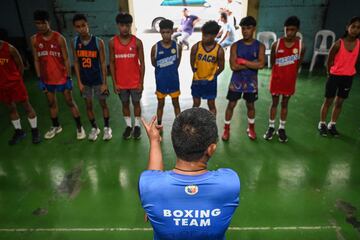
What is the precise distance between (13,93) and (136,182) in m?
2.52

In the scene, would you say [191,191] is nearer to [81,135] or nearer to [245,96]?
[245,96]

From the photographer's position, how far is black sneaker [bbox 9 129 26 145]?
16.4ft

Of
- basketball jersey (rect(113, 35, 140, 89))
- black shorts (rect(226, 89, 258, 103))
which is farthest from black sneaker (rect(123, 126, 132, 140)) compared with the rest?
black shorts (rect(226, 89, 258, 103))

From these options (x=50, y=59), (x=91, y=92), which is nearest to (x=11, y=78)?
(x=50, y=59)

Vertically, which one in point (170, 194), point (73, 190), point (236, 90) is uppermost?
point (170, 194)

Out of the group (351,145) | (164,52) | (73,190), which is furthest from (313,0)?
(73,190)

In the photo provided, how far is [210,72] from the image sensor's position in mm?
4660

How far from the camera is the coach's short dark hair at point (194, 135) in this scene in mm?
1557

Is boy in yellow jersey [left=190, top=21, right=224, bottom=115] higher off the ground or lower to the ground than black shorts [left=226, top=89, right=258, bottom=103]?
higher

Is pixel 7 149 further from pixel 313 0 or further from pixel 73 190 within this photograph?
pixel 313 0

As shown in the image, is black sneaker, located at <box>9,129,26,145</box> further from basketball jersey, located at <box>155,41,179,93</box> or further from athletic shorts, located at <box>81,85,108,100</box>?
basketball jersey, located at <box>155,41,179,93</box>

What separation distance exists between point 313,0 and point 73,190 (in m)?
8.21

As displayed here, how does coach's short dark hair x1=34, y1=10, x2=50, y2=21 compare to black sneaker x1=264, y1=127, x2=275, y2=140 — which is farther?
black sneaker x1=264, y1=127, x2=275, y2=140

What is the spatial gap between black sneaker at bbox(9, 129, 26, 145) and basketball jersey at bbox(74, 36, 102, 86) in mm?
1532
